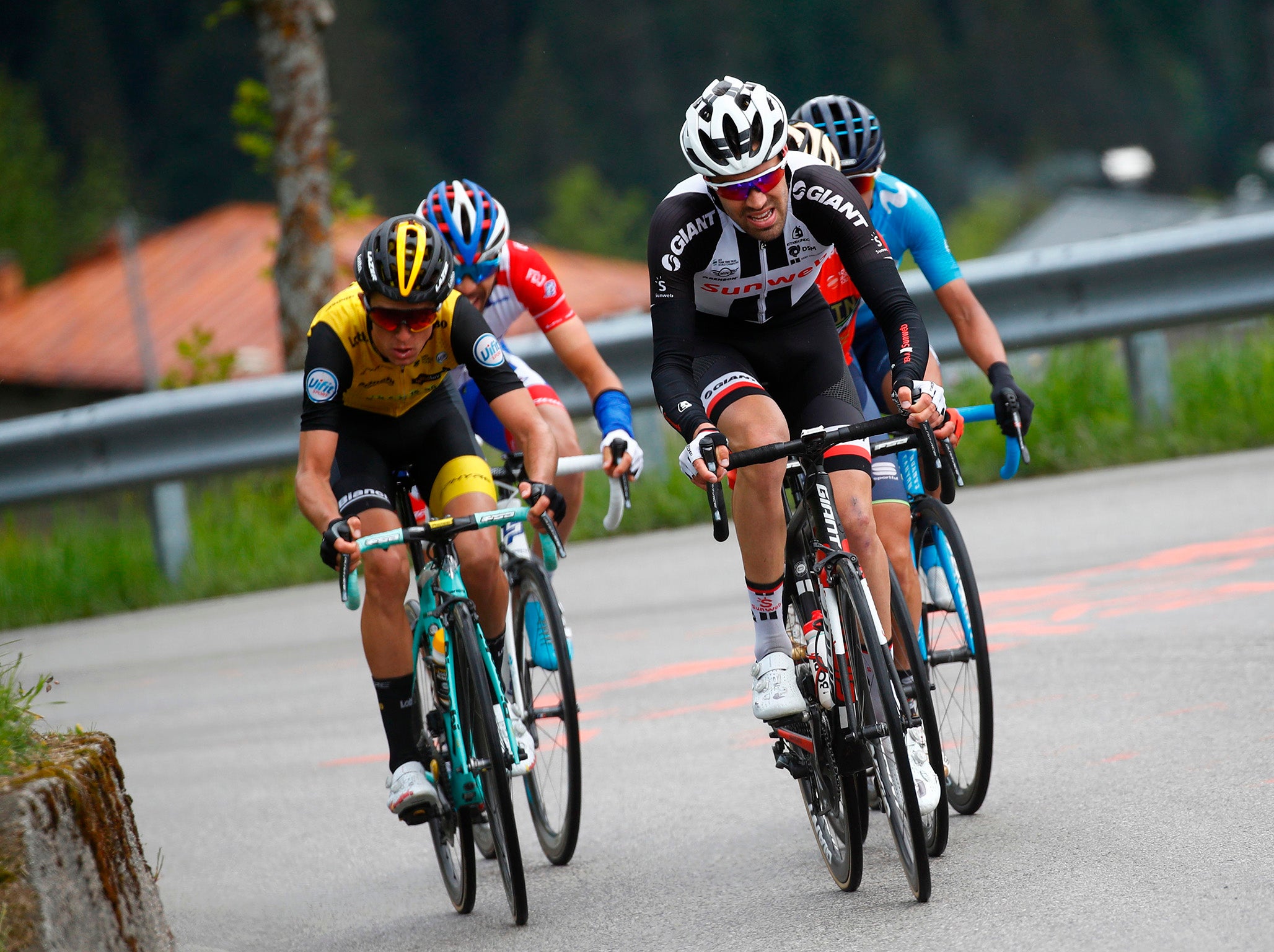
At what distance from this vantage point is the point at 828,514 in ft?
15.4

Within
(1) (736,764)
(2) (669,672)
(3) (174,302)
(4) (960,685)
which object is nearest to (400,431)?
(1) (736,764)

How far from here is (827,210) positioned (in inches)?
193

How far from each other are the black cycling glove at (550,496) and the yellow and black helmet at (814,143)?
55.4 inches

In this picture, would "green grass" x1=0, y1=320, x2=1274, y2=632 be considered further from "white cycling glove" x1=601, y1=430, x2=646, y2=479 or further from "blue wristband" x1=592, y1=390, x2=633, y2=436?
"white cycling glove" x1=601, y1=430, x2=646, y2=479

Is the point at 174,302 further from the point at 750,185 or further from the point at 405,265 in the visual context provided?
the point at 750,185

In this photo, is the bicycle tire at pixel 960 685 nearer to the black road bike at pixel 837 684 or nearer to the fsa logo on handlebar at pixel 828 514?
the black road bike at pixel 837 684

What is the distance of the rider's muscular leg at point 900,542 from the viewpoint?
5.20m

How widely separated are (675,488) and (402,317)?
5.85m

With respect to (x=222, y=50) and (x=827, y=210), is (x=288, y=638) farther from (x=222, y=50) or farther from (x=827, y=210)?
(x=222, y=50)

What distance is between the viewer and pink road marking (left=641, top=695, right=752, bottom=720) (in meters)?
6.98

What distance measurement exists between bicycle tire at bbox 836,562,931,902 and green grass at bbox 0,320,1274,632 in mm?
6151

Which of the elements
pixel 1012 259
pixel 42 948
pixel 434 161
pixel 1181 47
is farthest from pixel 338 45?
pixel 42 948

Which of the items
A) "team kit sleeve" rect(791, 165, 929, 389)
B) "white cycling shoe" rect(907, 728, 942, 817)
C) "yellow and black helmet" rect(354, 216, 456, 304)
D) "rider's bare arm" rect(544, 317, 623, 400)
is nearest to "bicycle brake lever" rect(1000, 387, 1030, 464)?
"team kit sleeve" rect(791, 165, 929, 389)

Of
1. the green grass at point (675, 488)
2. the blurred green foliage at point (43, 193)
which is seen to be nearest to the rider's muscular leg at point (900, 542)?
the green grass at point (675, 488)
